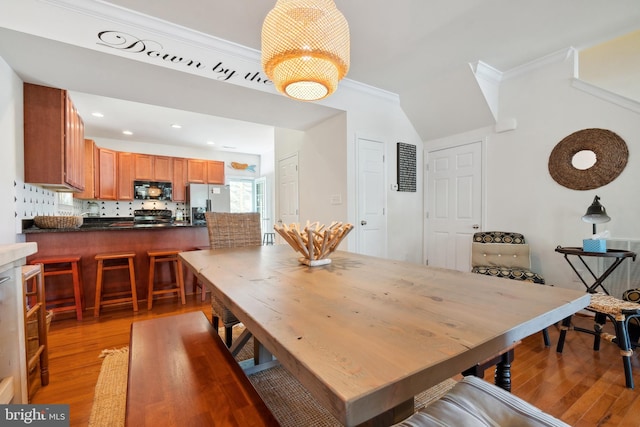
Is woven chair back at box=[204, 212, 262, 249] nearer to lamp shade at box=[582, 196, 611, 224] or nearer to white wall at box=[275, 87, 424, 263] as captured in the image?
white wall at box=[275, 87, 424, 263]

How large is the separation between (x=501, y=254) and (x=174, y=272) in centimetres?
390

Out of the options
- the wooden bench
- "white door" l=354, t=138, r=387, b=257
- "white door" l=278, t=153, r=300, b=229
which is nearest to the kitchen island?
"white door" l=278, t=153, r=300, b=229

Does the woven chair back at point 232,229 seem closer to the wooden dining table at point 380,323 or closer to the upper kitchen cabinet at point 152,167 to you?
the wooden dining table at point 380,323

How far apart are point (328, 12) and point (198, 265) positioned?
4.76 ft

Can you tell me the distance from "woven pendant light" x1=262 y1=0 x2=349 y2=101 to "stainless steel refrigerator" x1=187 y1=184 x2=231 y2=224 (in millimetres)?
5275

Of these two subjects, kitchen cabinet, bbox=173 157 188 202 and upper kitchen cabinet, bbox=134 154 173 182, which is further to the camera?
kitchen cabinet, bbox=173 157 188 202

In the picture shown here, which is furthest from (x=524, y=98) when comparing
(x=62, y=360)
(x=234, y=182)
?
(x=234, y=182)

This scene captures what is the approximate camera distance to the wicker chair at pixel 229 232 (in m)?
2.19

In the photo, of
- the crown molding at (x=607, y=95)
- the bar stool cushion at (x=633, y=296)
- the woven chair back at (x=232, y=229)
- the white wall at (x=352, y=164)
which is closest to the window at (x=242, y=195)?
the white wall at (x=352, y=164)

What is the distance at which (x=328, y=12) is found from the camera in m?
1.33

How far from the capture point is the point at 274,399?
1660 mm

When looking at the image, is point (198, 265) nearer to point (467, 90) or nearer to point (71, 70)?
point (71, 70)

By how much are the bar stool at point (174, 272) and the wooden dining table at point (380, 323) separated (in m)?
2.23

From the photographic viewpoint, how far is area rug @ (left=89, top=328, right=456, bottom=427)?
1484 mm
